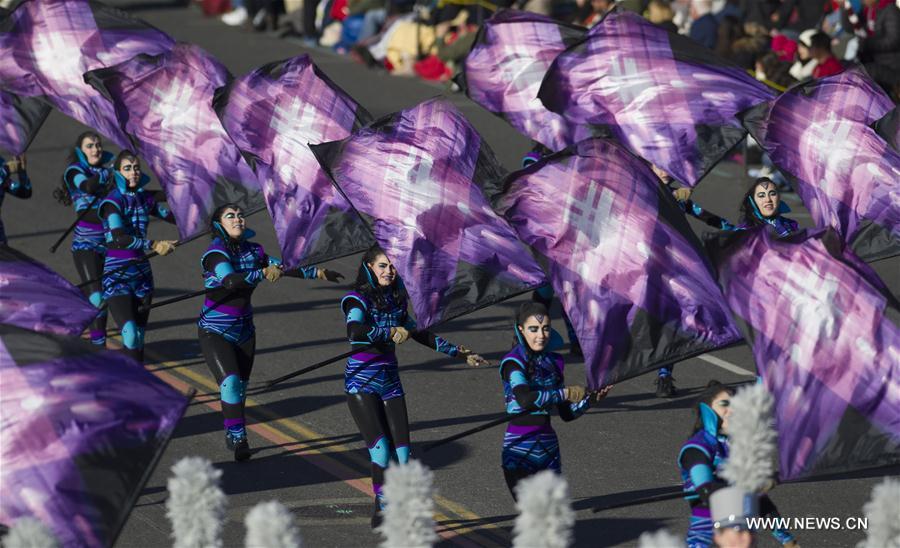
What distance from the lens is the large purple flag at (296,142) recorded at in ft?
45.1

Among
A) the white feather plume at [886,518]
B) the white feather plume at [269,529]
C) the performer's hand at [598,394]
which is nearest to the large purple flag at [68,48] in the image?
the performer's hand at [598,394]

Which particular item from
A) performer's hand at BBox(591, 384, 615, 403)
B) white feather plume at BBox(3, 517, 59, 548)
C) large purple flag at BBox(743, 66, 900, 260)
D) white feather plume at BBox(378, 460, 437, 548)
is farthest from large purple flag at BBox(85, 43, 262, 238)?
white feather plume at BBox(3, 517, 59, 548)

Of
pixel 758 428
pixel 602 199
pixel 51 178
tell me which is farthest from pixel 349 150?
pixel 51 178

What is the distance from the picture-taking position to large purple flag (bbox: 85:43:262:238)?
14.5m

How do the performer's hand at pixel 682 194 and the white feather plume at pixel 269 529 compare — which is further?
the performer's hand at pixel 682 194

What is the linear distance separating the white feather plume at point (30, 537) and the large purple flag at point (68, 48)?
8.81 metres

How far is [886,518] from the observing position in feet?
25.8

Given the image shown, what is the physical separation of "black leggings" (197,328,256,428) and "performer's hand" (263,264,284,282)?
22.3 inches

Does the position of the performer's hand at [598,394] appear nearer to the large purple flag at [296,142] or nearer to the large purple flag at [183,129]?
the large purple flag at [296,142]

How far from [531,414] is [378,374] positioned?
1412 mm

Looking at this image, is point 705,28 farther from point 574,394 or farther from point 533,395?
point 533,395

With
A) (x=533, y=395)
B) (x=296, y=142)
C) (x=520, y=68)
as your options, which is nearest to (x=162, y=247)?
(x=296, y=142)

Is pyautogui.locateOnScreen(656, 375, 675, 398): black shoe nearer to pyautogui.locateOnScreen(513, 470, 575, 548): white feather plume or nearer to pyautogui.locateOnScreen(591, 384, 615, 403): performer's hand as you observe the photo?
pyautogui.locateOnScreen(591, 384, 615, 403): performer's hand

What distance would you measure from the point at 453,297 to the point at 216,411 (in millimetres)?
2786
